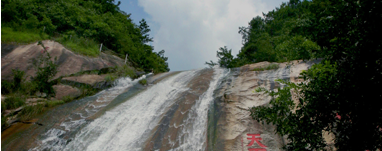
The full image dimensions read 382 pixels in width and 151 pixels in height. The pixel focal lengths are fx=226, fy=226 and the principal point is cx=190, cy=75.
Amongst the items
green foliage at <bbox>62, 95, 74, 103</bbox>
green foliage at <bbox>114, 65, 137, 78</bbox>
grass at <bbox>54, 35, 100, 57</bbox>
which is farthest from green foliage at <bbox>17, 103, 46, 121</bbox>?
grass at <bbox>54, 35, 100, 57</bbox>

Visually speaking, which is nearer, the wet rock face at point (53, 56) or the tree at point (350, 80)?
the tree at point (350, 80)

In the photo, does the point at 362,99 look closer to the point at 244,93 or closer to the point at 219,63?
the point at 244,93

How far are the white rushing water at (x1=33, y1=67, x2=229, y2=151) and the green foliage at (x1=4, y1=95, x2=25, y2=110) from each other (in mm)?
2410

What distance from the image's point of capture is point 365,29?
362 cm

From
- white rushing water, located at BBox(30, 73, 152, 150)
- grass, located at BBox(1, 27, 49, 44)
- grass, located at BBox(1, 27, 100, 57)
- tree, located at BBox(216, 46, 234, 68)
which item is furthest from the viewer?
tree, located at BBox(216, 46, 234, 68)

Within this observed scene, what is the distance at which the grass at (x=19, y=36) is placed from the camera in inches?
584

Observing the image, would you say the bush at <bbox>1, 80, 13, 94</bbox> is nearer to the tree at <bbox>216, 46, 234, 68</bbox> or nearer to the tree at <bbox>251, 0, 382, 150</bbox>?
the tree at <bbox>251, 0, 382, 150</bbox>

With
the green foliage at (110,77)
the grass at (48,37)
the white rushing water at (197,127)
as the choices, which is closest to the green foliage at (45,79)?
the green foliage at (110,77)

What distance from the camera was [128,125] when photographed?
10047 millimetres

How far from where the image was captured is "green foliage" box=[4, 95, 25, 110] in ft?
33.3

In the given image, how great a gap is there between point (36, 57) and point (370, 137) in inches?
650

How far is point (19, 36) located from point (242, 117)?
626 inches

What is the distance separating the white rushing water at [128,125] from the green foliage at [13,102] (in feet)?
7.91

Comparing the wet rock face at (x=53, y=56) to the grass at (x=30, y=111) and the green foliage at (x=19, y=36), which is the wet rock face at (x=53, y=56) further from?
the grass at (x=30, y=111)
